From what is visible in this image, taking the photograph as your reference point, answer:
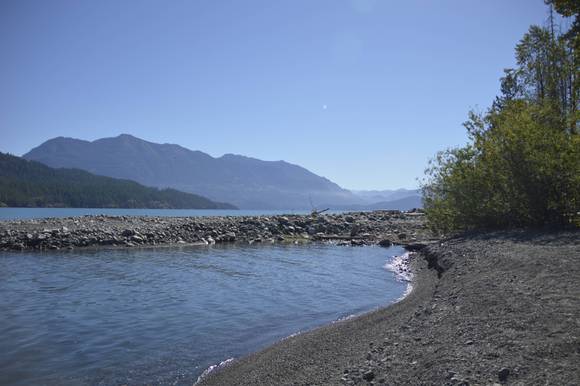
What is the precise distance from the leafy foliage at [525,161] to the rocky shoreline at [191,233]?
8.49 m

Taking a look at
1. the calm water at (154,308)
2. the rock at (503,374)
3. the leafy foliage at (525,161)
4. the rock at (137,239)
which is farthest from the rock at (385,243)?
the rock at (503,374)

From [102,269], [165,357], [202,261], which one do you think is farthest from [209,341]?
[202,261]

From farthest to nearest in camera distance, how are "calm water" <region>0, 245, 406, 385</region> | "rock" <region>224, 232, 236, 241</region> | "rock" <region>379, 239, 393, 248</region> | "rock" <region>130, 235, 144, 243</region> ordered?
"rock" <region>224, 232, 236, 241</region>
"rock" <region>379, 239, 393, 248</region>
"rock" <region>130, 235, 144, 243</region>
"calm water" <region>0, 245, 406, 385</region>

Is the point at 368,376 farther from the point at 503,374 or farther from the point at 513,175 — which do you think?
the point at 513,175

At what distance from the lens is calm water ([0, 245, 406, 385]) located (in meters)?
10.0

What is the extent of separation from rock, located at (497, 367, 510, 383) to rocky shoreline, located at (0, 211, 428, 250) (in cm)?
3194

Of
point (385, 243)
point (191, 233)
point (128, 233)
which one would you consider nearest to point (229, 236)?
point (191, 233)

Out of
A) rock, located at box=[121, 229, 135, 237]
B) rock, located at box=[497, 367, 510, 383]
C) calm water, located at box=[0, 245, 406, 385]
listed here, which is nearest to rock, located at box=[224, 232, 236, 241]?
rock, located at box=[121, 229, 135, 237]

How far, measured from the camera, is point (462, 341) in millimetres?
7270

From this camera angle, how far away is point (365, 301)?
16938 millimetres

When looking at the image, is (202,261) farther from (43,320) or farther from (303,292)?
(43,320)

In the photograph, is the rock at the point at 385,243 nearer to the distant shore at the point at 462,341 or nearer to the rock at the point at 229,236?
the rock at the point at 229,236

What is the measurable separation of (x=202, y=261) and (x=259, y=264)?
13.2 ft

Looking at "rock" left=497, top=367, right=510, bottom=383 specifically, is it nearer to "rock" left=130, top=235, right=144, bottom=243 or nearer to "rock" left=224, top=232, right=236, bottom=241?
"rock" left=130, top=235, right=144, bottom=243
